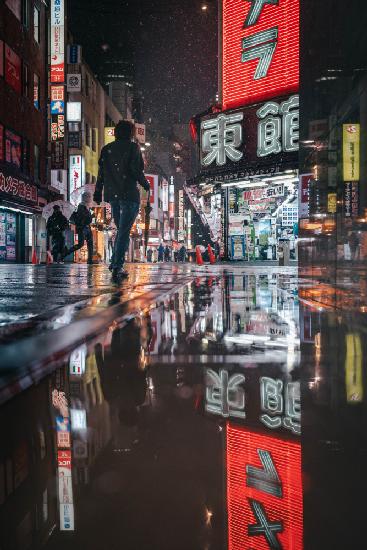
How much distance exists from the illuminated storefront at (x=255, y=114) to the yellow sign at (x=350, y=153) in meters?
20.8

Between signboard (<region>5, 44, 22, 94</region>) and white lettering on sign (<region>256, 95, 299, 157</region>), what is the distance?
490 inches

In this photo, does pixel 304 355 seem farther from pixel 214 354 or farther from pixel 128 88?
pixel 128 88

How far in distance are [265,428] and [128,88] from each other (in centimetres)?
6850

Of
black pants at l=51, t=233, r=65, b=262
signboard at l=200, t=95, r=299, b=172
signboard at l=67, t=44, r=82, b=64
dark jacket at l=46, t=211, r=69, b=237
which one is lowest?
black pants at l=51, t=233, r=65, b=262

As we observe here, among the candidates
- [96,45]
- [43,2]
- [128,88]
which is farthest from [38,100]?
[128,88]

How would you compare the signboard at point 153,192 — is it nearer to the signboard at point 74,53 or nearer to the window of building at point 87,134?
the window of building at point 87,134

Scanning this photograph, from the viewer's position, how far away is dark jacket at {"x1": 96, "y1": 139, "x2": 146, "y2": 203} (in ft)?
25.6

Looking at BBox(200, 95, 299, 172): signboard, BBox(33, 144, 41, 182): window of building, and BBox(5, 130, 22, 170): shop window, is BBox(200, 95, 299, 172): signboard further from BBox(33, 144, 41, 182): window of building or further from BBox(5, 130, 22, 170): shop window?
BBox(5, 130, 22, 170): shop window

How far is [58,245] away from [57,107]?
14.6 metres

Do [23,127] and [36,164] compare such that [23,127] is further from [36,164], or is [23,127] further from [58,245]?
[58,245]

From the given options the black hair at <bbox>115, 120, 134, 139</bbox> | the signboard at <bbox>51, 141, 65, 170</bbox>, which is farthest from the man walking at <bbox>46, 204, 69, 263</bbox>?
the signboard at <bbox>51, 141, 65, 170</bbox>

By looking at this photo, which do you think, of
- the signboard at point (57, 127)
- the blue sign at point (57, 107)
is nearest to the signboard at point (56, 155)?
the signboard at point (57, 127)

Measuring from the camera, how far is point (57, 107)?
29.9 meters

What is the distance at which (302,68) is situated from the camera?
370 inches
